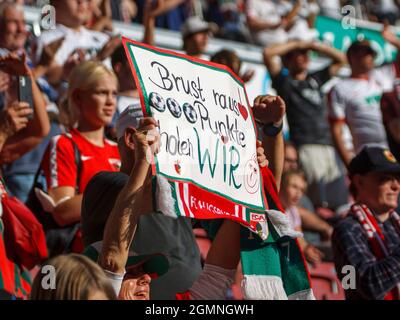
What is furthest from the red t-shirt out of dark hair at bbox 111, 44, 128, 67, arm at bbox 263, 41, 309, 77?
arm at bbox 263, 41, 309, 77

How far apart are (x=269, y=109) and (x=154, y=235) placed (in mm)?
755

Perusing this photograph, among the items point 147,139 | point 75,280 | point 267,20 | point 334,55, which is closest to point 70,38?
point 334,55

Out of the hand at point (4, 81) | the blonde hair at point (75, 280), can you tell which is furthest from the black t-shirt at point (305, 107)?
the blonde hair at point (75, 280)

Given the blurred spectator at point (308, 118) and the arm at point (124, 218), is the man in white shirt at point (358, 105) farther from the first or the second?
Result: the arm at point (124, 218)

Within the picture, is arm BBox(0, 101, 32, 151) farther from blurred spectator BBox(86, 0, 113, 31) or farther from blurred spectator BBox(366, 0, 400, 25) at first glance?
blurred spectator BBox(366, 0, 400, 25)

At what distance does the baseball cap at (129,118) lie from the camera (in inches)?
167

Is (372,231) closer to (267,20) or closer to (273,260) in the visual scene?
(273,260)

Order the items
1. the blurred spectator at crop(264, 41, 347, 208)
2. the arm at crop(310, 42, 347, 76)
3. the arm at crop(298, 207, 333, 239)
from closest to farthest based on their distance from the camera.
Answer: the arm at crop(298, 207, 333, 239), the blurred spectator at crop(264, 41, 347, 208), the arm at crop(310, 42, 347, 76)

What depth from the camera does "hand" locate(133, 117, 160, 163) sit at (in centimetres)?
368

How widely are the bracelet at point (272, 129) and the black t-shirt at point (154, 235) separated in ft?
1.69

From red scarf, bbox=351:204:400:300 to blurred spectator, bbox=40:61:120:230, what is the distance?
3.90 feet

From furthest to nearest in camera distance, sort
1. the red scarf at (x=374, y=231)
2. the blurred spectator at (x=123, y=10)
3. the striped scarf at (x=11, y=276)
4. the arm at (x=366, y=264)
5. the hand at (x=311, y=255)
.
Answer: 1. the blurred spectator at (x=123, y=10)
2. the hand at (x=311, y=255)
3. the red scarf at (x=374, y=231)
4. the arm at (x=366, y=264)
5. the striped scarf at (x=11, y=276)

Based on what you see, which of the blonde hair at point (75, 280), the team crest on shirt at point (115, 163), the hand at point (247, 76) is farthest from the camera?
the hand at point (247, 76)
